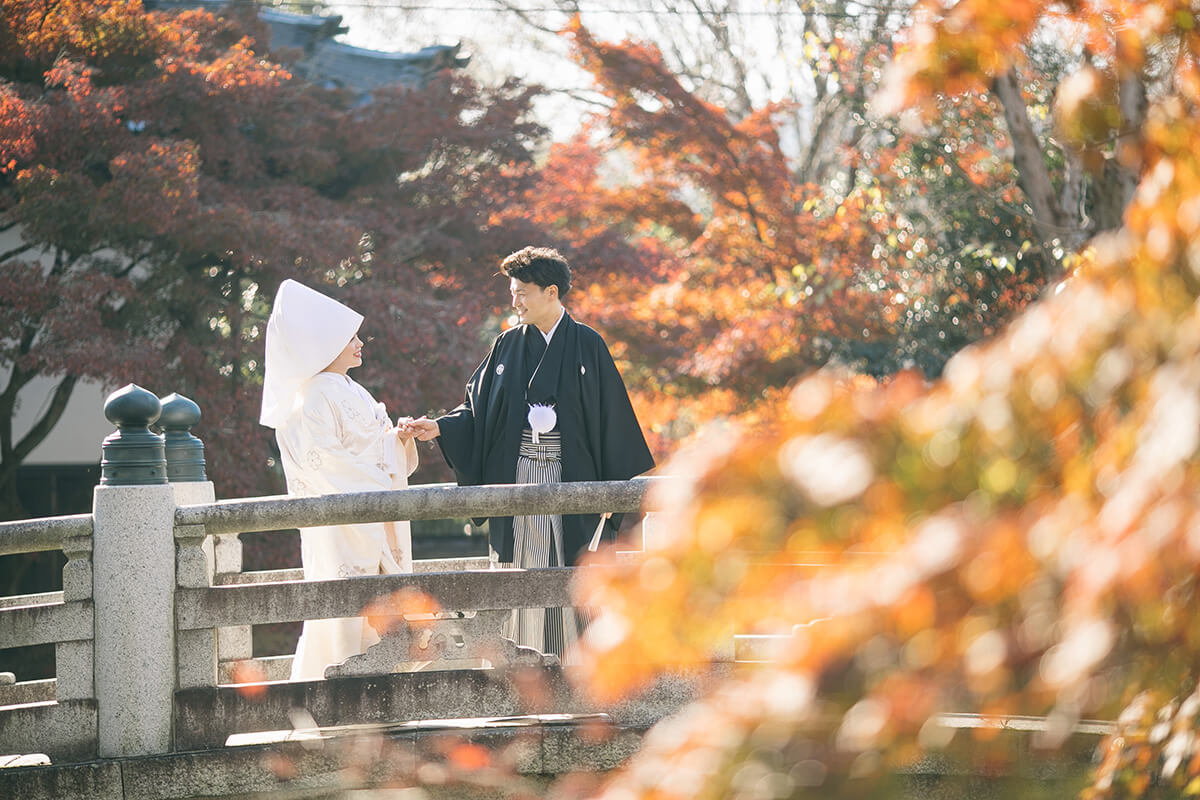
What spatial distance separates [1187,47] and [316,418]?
156 inches

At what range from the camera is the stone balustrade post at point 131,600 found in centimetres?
448

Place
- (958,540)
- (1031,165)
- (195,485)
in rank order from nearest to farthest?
(958,540) < (195,485) < (1031,165)

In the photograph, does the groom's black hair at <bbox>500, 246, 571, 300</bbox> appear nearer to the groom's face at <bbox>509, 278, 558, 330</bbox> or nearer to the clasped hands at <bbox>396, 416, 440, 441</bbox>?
the groom's face at <bbox>509, 278, 558, 330</bbox>

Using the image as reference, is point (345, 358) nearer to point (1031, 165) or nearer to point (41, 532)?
point (41, 532)

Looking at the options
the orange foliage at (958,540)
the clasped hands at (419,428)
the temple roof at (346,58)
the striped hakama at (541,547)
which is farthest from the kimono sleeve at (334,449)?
the temple roof at (346,58)

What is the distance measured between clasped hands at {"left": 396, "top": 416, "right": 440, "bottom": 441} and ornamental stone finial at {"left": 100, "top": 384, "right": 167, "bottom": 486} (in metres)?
1.03

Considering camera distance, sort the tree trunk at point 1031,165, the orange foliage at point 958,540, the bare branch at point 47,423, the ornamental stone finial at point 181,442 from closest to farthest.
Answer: the orange foliage at point 958,540
the ornamental stone finial at point 181,442
the tree trunk at point 1031,165
the bare branch at point 47,423

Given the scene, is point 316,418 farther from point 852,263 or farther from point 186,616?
point 852,263

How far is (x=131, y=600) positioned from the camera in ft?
14.7

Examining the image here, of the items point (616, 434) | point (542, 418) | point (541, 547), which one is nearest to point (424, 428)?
point (542, 418)

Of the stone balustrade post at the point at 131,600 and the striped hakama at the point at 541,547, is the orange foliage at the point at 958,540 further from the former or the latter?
the striped hakama at the point at 541,547

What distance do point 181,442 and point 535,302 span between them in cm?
169

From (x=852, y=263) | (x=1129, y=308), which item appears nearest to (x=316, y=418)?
(x=1129, y=308)

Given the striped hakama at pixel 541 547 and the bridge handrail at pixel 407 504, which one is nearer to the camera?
the bridge handrail at pixel 407 504
